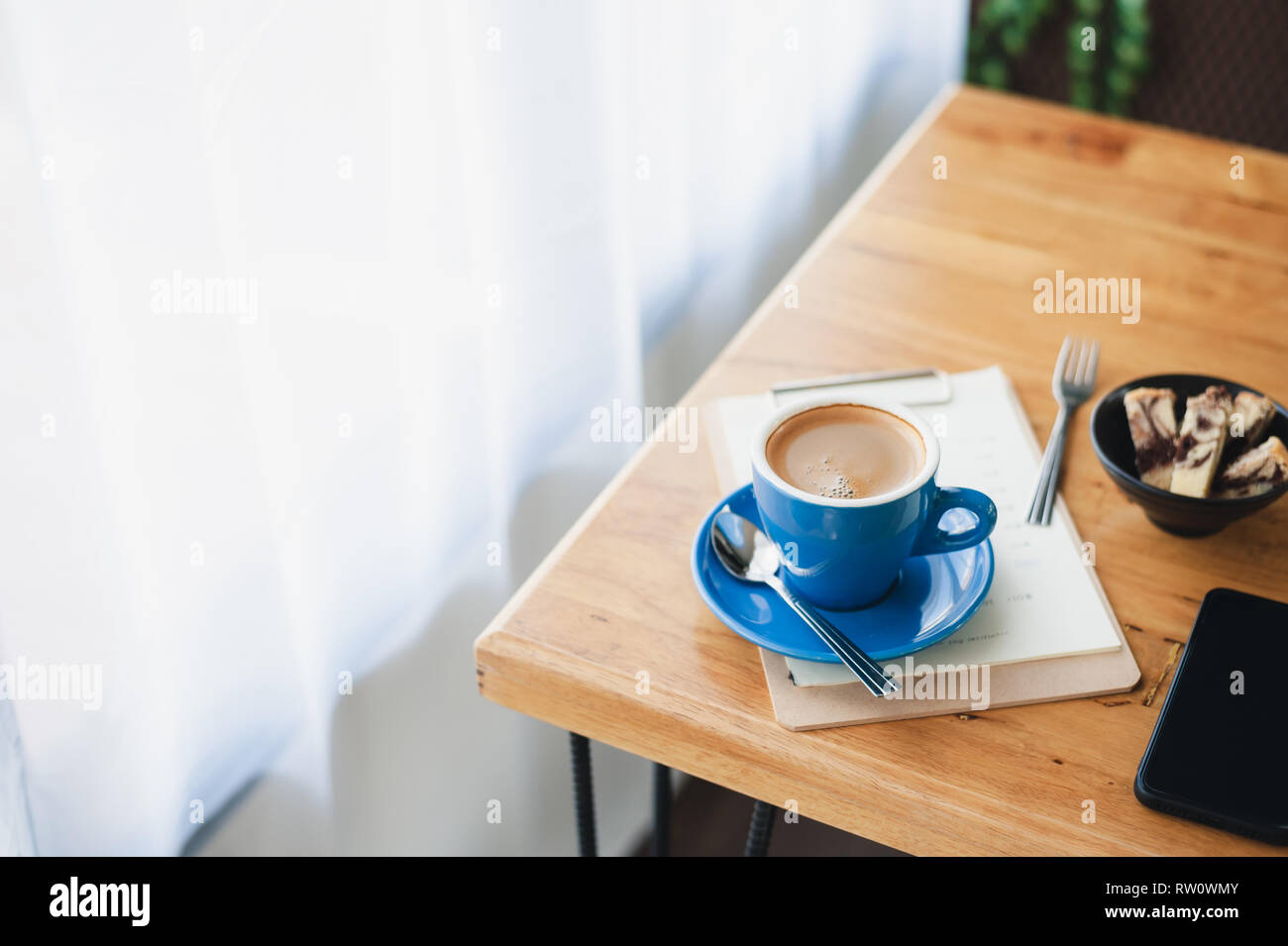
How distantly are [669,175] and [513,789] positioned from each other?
67 centimetres

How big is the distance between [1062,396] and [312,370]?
0.55 meters

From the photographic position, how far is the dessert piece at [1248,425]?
0.78m

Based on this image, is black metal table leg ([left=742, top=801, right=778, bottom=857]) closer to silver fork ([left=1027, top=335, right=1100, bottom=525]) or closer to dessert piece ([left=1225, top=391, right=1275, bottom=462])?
silver fork ([left=1027, top=335, right=1100, bottom=525])

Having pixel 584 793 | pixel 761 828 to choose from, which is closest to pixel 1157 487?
pixel 761 828

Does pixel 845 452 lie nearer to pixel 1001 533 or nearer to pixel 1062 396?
pixel 1001 533

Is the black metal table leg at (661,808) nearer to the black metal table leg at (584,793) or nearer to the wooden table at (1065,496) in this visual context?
the black metal table leg at (584,793)

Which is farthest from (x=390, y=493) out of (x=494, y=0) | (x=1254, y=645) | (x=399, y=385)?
(x=1254, y=645)

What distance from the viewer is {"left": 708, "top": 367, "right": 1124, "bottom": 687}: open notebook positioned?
2.32 feet

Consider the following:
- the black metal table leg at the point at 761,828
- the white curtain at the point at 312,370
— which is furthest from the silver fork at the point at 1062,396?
the white curtain at the point at 312,370

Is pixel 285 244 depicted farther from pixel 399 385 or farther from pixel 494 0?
pixel 494 0

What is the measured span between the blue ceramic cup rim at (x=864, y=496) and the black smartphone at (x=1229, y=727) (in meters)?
0.19

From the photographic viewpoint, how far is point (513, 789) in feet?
4.14

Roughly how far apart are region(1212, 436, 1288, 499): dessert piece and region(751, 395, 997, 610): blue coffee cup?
0.61 ft

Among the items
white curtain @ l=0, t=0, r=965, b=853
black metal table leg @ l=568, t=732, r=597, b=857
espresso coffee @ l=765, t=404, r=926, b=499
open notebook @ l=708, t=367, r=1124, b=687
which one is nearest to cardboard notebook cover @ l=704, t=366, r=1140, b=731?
open notebook @ l=708, t=367, r=1124, b=687
